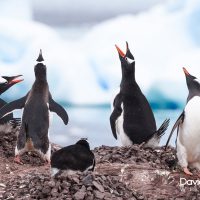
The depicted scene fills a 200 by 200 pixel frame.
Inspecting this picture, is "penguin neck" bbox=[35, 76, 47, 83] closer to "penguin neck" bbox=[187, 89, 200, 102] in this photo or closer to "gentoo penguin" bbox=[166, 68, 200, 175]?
"penguin neck" bbox=[187, 89, 200, 102]

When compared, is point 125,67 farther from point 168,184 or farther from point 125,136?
point 168,184

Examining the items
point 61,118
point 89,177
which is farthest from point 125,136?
point 89,177

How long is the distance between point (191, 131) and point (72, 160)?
6.17 ft

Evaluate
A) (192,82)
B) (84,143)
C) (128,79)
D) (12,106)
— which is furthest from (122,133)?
(84,143)

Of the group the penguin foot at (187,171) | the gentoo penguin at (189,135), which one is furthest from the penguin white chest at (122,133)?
the penguin foot at (187,171)

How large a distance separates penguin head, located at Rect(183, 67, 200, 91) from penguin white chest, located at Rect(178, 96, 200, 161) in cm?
46

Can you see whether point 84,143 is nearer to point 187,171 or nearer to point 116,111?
point 187,171

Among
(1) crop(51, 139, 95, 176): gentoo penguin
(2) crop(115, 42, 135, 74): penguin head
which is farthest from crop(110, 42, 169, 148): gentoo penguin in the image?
(1) crop(51, 139, 95, 176): gentoo penguin

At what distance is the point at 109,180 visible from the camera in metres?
6.33

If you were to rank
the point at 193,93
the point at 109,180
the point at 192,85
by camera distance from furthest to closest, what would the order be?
the point at 192,85 < the point at 193,93 < the point at 109,180

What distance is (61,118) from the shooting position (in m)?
10.1

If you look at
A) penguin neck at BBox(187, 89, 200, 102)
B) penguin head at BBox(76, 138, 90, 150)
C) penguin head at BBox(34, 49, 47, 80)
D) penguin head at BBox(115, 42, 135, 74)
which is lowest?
penguin head at BBox(76, 138, 90, 150)

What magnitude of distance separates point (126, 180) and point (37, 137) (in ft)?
8.97

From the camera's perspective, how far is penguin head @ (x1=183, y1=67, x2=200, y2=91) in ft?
27.1
